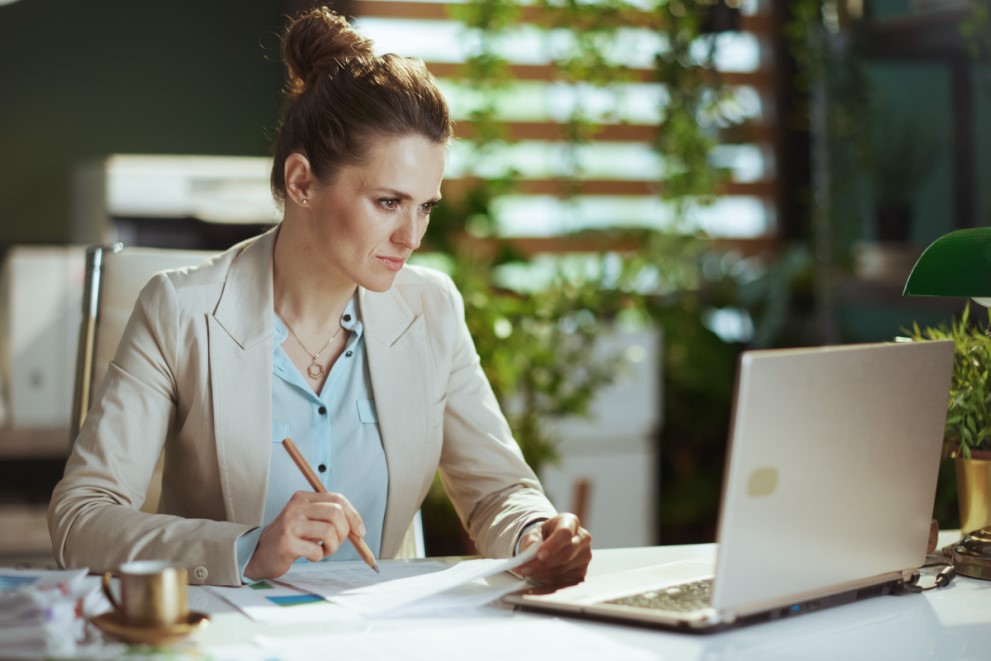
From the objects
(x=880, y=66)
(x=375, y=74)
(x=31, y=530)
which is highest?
(x=880, y=66)

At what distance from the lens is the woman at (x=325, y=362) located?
1.78m

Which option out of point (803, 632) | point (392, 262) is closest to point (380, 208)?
point (392, 262)

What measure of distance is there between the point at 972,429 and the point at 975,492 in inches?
3.5

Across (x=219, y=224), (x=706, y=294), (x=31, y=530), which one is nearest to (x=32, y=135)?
(x=219, y=224)

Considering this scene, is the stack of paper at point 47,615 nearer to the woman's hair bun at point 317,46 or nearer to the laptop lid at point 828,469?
the laptop lid at point 828,469

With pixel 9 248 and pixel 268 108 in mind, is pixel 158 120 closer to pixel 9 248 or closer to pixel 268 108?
pixel 268 108

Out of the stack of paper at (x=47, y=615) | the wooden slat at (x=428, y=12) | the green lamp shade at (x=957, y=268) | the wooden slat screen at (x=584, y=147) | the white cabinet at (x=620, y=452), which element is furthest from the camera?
the wooden slat screen at (x=584, y=147)

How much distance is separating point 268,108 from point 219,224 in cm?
108

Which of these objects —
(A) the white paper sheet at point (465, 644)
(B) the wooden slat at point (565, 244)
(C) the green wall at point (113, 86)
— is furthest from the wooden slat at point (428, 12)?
(A) the white paper sheet at point (465, 644)

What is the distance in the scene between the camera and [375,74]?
1.87 m

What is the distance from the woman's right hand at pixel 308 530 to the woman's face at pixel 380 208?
45 cm

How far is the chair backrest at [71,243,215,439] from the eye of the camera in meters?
2.06

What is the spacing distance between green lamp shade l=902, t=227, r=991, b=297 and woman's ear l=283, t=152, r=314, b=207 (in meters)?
0.90

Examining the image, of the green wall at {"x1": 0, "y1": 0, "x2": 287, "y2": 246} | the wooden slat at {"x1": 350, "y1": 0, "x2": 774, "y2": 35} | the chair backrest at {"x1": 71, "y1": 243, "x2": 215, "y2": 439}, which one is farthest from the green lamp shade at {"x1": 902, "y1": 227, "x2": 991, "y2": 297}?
the green wall at {"x1": 0, "y1": 0, "x2": 287, "y2": 246}
